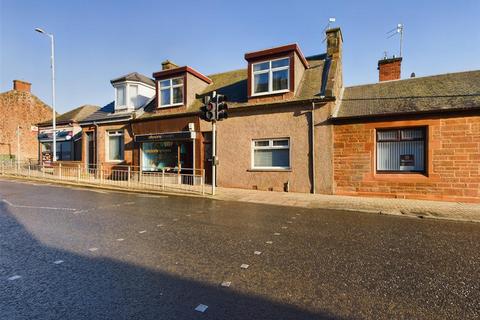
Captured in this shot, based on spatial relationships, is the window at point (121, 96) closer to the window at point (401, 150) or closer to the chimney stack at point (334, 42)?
the chimney stack at point (334, 42)

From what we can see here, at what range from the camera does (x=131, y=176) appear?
16.7m

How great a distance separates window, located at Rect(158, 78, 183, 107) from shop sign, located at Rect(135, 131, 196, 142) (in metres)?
2.21

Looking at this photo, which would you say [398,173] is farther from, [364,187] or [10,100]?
[10,100]

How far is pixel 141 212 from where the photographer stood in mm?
8141

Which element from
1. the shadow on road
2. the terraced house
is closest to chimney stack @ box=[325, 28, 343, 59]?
the terraced house

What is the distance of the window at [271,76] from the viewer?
45.2ft

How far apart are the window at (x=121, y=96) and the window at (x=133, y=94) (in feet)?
1.45

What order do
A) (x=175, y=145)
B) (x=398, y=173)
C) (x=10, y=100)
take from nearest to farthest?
(x=398, y=173) → (x=175, y=145) → (x=10, y=100)

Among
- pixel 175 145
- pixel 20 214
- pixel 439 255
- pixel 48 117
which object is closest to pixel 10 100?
pixel 48 117

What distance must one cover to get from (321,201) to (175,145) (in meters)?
9.69

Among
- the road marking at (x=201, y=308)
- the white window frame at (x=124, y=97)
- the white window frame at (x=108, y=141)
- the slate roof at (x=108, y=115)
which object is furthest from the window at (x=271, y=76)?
the road marking at (x=201, y=308)

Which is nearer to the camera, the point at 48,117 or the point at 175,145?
the point at 175,145

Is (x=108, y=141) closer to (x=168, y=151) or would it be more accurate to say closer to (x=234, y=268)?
(x=168, y=151)

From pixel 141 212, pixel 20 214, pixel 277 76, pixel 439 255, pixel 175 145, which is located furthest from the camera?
pixel 175 145
